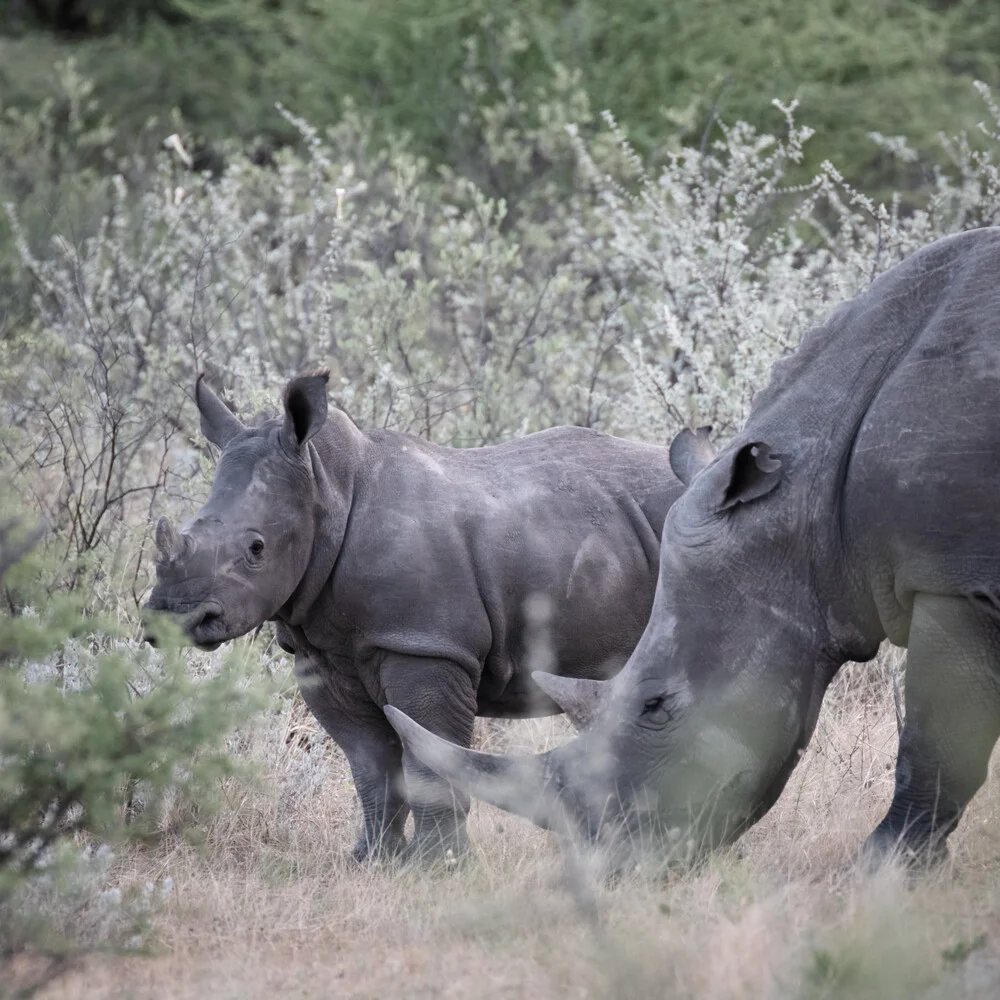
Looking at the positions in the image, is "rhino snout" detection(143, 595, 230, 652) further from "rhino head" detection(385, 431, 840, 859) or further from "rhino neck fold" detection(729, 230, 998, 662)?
"rhino neck fold" detection(729, 230, 998, 662)

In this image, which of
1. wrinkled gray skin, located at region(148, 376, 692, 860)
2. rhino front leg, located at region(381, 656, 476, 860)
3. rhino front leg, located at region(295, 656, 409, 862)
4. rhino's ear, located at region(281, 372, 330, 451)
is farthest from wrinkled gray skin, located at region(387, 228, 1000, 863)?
rhino's ear, located at region(281, 372, 330, 451)

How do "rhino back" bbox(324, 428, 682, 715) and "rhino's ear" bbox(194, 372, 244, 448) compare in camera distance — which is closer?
"rhino back" bbox(324, 428, 682, 715)

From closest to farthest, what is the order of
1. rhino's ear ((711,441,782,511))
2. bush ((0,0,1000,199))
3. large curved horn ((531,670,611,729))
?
rhino's ear ((711,441,782,511)), large curved horn ((531,670,611,729)), bush ((0,0,1000,199))

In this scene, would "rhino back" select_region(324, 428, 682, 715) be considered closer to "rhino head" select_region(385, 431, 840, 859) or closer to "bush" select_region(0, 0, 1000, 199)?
"rhino head" select_region(385, 431, 840, 859)

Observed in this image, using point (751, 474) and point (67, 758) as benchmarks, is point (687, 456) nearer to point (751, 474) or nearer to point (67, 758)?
point (751, 474)

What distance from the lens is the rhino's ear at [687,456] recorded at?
571cm

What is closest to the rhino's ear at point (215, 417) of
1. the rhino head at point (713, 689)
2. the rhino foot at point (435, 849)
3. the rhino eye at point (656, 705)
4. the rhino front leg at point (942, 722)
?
the rhino foot at point (435, 849)

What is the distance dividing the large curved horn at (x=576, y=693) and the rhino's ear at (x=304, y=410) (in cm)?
121

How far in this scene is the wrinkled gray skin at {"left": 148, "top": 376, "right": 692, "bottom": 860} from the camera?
6.00 meters

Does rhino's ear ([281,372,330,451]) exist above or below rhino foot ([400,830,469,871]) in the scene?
above

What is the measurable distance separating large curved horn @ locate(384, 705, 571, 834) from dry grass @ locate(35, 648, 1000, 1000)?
249 mm

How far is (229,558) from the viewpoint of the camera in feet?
19.4

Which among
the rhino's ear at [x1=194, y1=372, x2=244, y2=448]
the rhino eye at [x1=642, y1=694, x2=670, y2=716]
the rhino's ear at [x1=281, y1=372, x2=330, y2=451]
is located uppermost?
the rhino's ear at [x1=281, y1=372, x2=330, y2=451]

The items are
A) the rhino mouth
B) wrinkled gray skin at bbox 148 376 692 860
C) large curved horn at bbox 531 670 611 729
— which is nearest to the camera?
large curved horn at bbox 531 670 611 729
